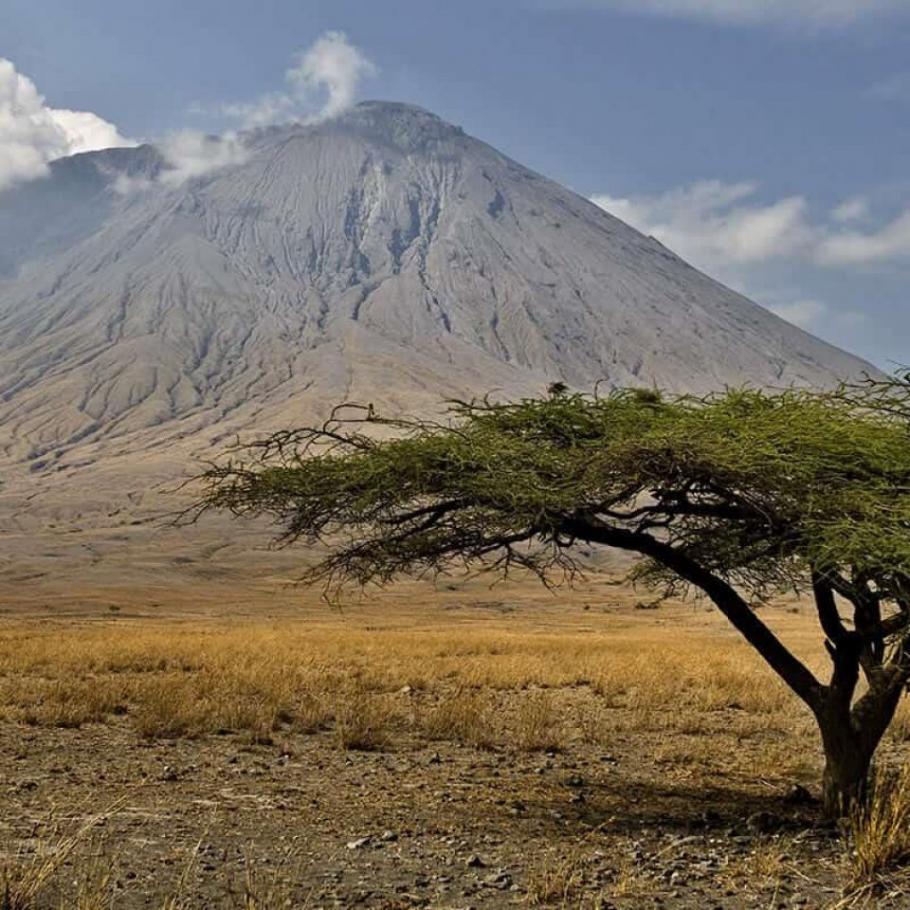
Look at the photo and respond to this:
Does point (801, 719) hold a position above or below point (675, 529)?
below

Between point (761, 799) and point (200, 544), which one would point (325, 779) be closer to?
point (761, 799)

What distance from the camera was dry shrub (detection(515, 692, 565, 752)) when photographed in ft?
44.9

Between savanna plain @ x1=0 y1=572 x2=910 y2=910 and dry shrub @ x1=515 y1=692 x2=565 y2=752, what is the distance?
0.16ft

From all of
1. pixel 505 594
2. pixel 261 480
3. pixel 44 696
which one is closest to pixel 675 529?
pixel 261 480

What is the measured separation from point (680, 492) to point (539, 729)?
644 centimetres

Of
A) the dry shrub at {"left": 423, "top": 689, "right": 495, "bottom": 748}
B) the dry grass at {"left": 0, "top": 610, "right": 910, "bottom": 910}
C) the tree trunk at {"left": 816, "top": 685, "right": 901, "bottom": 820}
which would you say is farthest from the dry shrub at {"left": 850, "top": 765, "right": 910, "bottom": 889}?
the dry shrub at {"left": 423, "top": 689, "right": 495, "bottom": 748}

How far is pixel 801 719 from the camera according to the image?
1708cm

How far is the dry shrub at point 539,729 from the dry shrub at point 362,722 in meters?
1.98

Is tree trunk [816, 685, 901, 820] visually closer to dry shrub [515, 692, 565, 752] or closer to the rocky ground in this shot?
the rocky ground

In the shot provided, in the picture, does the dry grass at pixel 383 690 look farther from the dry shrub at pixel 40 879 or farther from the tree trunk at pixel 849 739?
the dry shrub at pixel 40 879

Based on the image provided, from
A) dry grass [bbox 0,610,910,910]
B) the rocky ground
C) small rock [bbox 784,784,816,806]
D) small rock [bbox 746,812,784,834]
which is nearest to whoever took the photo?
the rocky ground

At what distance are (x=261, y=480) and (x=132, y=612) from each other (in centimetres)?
5770

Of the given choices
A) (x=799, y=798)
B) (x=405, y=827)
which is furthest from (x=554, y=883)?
(x=799, y=798)

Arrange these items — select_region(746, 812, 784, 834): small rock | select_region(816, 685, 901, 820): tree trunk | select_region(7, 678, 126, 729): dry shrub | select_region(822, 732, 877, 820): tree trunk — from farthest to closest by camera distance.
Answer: select_region(7, 678, 126, 729): dry shrub → select_region(822, 732, 877, 820): tree trunk → select_region(816, 685, 901, 820): tree trunk → select_region(746, 812, 784, 834): small rock
